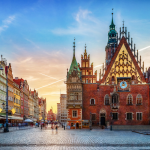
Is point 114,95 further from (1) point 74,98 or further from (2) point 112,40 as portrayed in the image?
(2) point 112,40

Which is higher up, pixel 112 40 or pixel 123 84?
pixel 112 40

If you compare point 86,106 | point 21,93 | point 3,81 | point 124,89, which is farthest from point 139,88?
point 21,93

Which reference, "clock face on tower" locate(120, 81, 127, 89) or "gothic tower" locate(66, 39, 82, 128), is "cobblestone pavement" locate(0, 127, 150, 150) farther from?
"clock face on tower" locate(120, 81, 127, 89)

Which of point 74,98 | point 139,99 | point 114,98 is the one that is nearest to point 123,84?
point 114,98

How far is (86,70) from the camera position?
66625 mm

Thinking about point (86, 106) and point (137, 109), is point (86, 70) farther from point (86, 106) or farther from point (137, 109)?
point (137, 109)

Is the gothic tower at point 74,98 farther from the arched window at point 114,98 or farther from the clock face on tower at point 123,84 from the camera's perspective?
the clock face on tower at point 123,84

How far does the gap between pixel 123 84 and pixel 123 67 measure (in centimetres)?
431

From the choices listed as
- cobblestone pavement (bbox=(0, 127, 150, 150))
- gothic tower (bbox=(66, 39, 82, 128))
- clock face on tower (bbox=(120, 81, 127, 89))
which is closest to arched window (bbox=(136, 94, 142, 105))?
clock face on tower (bbox=(120, 81, 127, 89))

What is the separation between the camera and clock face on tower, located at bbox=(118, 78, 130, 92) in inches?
2425

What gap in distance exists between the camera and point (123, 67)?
62.4m

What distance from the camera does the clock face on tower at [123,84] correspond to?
6159cm

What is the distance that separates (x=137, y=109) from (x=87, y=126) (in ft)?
42.5

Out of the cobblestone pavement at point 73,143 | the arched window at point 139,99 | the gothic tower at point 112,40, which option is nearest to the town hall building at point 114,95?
the arched window at point 139,99
